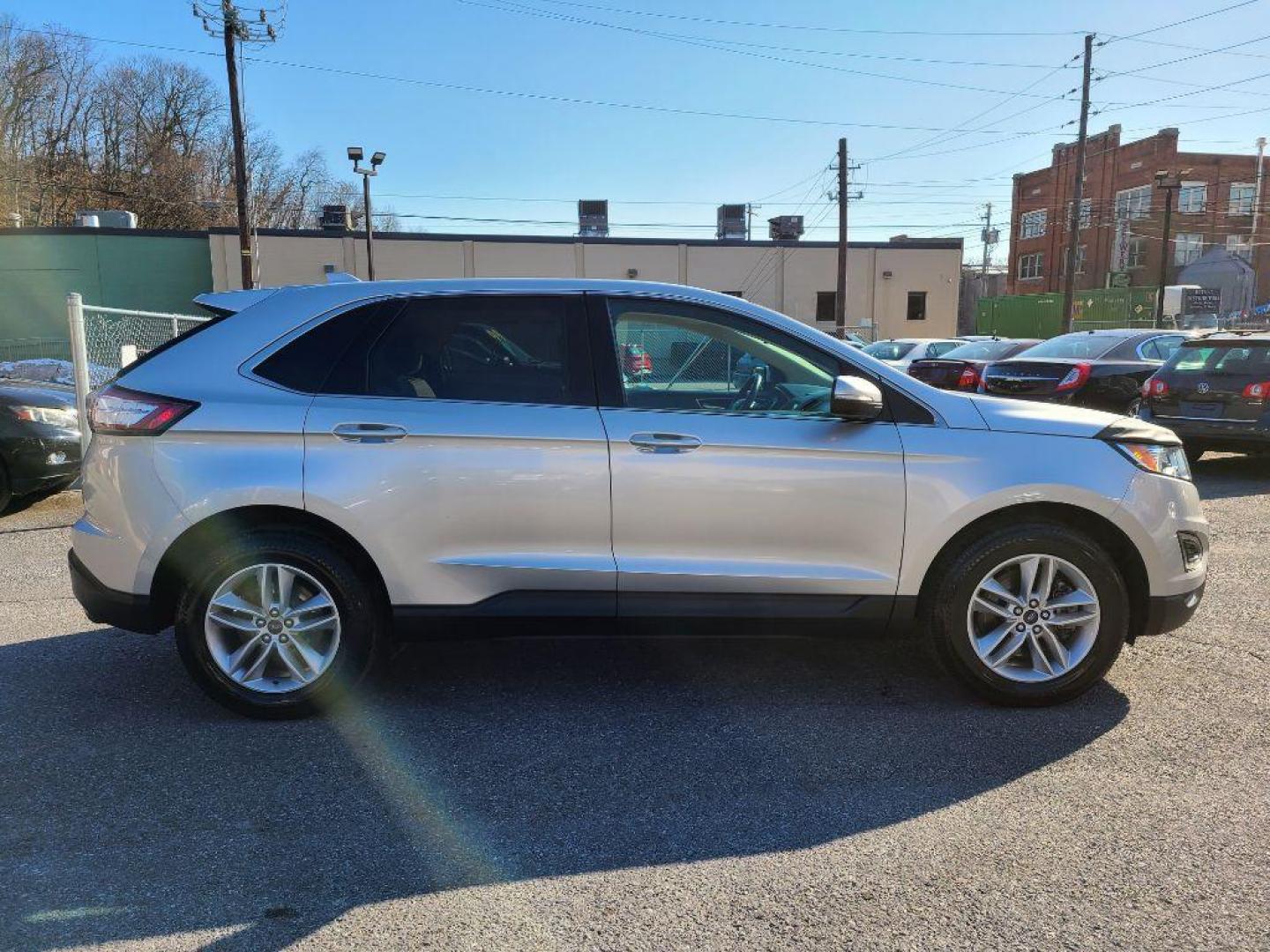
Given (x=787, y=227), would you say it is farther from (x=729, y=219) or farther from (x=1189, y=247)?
(x=1189, y=247)

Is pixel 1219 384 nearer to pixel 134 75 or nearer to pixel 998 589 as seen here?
pixel 998 589

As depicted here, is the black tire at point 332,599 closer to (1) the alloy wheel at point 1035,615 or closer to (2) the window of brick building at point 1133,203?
(1) the alloy wheel at point 1035,615

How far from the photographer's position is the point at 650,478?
3.56m

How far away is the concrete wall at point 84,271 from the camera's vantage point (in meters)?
31.7

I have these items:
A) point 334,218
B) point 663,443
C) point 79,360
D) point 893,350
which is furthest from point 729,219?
point 663,443

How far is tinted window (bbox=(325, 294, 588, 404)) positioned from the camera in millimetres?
3684

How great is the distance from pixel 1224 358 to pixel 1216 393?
421 mm

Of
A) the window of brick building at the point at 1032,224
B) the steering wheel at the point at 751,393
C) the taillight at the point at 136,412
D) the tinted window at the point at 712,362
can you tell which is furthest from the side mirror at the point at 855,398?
the window of brick building at the point at 1032,224

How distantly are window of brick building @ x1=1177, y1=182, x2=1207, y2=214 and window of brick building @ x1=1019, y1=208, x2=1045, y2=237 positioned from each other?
7.87 m

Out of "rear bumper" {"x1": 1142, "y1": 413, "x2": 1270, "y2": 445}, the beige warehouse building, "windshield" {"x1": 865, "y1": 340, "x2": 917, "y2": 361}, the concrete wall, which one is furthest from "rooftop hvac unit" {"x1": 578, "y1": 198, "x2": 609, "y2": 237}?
"rear bumper" {"x1": 1142, "y1": 413, "x2": 1270, "y2": 445}

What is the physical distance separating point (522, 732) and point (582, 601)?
1.93ft

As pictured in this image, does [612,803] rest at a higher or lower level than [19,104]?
lower

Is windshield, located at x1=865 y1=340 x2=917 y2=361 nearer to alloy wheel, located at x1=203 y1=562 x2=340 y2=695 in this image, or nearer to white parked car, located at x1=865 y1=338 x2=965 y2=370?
white parked car, located at x1=865 y1=338 x2=965 y2=370

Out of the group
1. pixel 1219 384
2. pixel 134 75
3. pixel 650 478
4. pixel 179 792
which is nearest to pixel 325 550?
pixel 179 792
